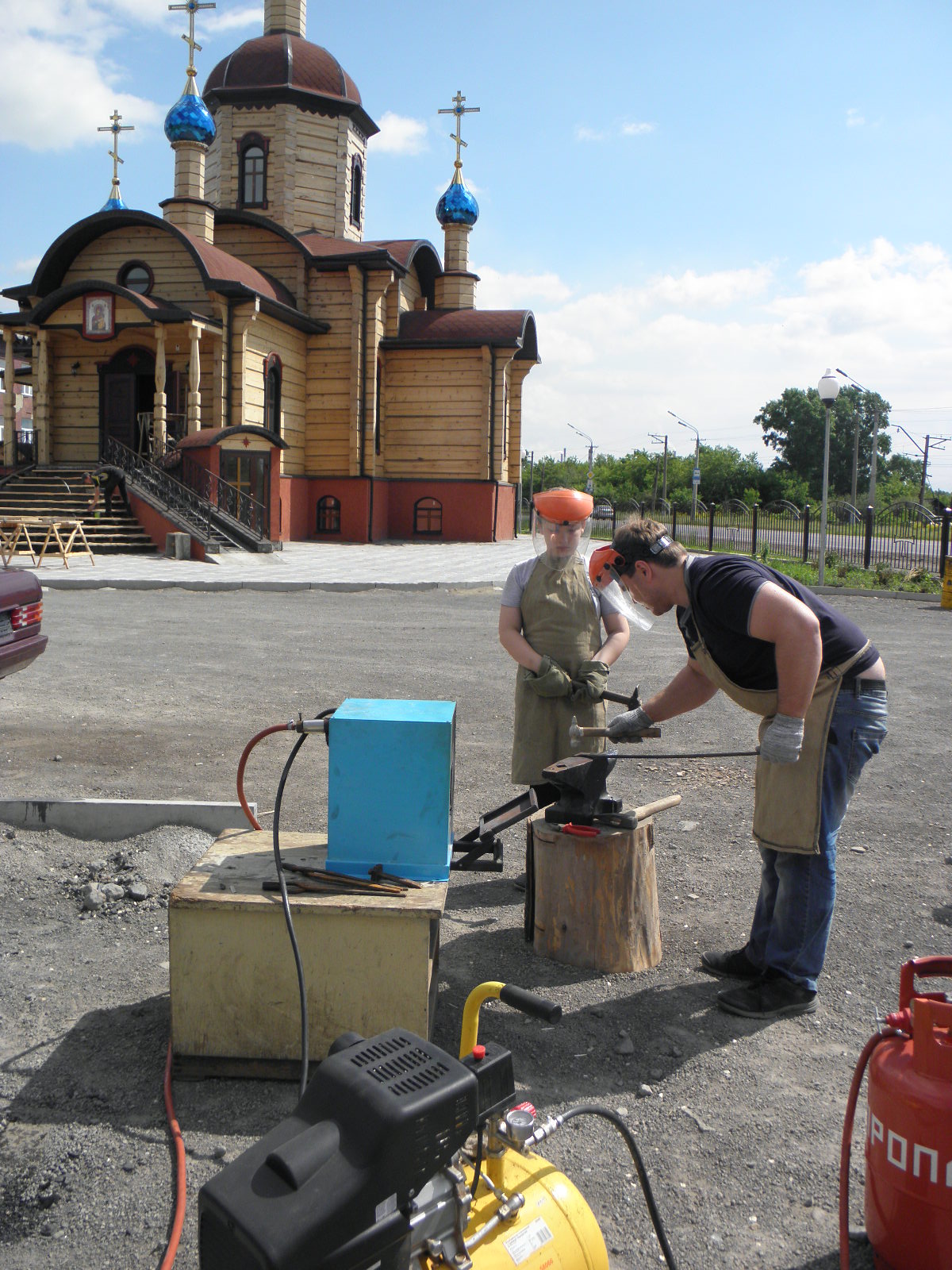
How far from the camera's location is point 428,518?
31547 millimetres

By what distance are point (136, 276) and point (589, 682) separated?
83.7ft

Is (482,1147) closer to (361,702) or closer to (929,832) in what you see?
(361,702)

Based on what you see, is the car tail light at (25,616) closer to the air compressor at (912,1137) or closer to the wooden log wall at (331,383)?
the air compressor at (912,1137)

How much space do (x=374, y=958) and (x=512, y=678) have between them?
6.64 meters

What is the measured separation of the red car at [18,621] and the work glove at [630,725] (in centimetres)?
477

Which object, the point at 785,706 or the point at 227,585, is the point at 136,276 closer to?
the point at 227,585

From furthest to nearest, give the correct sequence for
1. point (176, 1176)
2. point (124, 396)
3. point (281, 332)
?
1. point (281, 332)
2. point (124, 396)
3. point (176, 1176)

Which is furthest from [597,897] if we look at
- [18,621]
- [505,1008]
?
[18,621]

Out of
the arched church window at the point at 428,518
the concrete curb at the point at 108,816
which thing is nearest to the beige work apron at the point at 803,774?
the concrete curb at the point at 108,816

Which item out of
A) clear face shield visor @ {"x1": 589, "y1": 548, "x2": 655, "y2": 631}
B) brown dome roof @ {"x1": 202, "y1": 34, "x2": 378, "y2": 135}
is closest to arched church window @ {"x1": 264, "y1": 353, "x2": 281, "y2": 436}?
brown dome roof @ {"x1": 202, "y1": 34, "x2": 378, "y2": 135}

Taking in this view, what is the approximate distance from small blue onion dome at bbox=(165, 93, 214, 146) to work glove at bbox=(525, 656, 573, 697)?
26.6 m

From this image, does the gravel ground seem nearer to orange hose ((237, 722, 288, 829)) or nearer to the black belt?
orange hose ((237, 722, 288, 829))

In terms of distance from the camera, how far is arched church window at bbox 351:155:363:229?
108ft

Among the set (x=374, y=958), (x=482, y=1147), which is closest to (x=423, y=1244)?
(x=482, y=1147)
